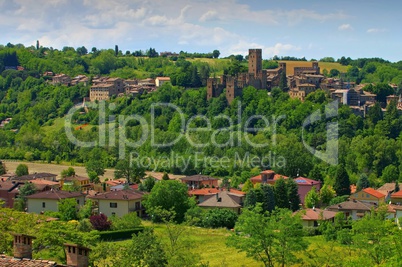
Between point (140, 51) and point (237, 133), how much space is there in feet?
230

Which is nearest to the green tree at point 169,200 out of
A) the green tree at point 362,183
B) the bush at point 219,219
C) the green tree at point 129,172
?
the bush at point 219,219

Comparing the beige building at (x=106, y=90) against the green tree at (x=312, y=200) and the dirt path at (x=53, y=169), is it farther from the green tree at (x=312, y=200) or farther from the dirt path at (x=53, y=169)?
the green tree at (x=312, y=200)

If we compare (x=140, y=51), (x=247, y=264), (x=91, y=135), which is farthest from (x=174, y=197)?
(x=140, y=51)

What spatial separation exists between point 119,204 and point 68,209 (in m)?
3.69

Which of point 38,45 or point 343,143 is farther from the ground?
point 38,45

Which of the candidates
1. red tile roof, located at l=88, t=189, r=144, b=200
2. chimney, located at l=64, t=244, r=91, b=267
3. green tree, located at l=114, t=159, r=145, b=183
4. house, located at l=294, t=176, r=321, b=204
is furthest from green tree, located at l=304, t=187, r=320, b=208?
chimney, located at l=64, t=244, r=91, b=267

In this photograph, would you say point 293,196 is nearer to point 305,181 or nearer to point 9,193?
point 305,181

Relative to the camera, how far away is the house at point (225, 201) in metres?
40.8

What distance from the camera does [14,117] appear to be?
296 ft

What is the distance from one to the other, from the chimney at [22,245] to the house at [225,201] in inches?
1080

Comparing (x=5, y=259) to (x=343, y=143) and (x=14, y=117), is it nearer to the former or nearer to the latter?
(x=343, y=143)

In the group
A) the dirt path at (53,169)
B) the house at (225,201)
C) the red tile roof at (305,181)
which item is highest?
the house at (225,201)

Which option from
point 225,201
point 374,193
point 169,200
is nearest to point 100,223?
point 169,200

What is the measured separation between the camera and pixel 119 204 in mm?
40094
